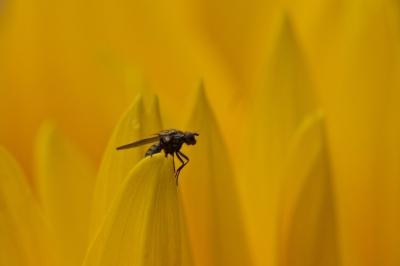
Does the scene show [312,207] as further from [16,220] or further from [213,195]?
[16,220]

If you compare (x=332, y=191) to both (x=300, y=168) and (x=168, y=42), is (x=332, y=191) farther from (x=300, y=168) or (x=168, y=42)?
(x=168, y=42)

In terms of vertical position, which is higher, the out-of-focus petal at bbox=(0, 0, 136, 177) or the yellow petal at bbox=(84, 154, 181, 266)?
the out-of-focus petal at bbox=(0, 0, 136, 177)

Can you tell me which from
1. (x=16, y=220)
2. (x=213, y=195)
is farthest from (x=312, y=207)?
(x=16, y=220)

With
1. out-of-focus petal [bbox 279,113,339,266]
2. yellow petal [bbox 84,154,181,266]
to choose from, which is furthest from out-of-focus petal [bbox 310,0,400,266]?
yellow petal [bbox 84,154,181,266]

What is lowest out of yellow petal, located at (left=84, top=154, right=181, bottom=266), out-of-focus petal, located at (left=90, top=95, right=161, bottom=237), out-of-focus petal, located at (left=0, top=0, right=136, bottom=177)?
yellow petal, located at (left=84, top=154, right=181, bottom=266)

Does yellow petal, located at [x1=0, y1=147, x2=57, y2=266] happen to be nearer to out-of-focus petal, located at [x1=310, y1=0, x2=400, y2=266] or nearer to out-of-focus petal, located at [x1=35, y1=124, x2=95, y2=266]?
Result: out-of-focus petal, located at [x1=35, y1=124, x2=95, y2=266]

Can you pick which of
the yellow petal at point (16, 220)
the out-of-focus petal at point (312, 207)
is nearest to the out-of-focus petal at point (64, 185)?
the yellow petal at point (16, 220)

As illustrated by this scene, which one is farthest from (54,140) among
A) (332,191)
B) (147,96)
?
(332,191)

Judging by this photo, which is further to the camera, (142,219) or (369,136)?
(369,136)

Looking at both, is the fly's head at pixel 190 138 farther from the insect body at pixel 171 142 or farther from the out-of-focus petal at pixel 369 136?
the out-of-focus petal at pixel 369 136
